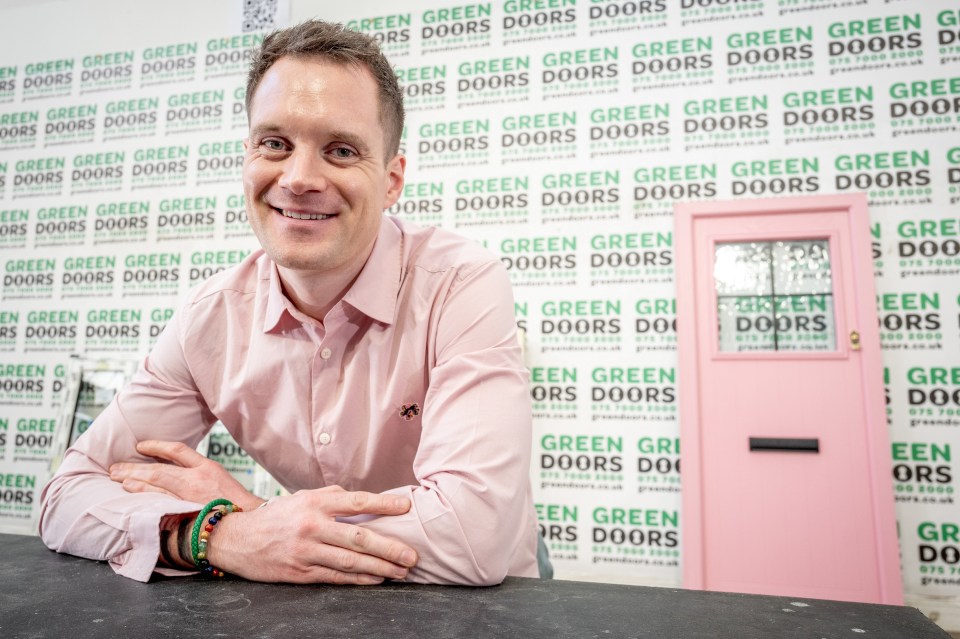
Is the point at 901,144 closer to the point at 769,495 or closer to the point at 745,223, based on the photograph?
the point at 745,223

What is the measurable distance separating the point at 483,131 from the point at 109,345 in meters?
2.76

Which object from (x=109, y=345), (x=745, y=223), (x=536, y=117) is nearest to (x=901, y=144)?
(x=745, y=223)

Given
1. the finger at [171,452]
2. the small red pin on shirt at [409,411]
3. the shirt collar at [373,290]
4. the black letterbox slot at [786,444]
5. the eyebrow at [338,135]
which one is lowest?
the black letterbox slot at [786,444]

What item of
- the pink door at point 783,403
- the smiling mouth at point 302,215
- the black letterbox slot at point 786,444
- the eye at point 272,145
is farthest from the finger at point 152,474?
the black letterbox slot at point 786,444

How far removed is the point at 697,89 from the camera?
3.29m

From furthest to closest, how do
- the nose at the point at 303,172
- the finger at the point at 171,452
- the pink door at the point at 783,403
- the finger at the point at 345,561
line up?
the pink door at the point at 783,403 < the finger at the point at 171,452 < the nose at the point at 303,172 < the finger at the point at 345,561

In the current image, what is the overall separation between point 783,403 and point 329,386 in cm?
248

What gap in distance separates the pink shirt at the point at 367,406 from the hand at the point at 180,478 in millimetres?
42

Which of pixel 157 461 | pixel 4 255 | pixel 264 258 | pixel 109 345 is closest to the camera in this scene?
pixel 157 461

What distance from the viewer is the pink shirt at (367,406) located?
974 millimetres

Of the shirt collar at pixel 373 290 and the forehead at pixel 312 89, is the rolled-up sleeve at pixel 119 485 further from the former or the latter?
the forehead at pixel 312 89

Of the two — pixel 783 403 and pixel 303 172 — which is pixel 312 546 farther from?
pixel 783 403

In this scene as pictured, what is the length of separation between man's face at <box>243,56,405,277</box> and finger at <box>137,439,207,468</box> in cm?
45

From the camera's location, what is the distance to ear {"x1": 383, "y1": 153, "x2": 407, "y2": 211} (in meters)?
1.36
